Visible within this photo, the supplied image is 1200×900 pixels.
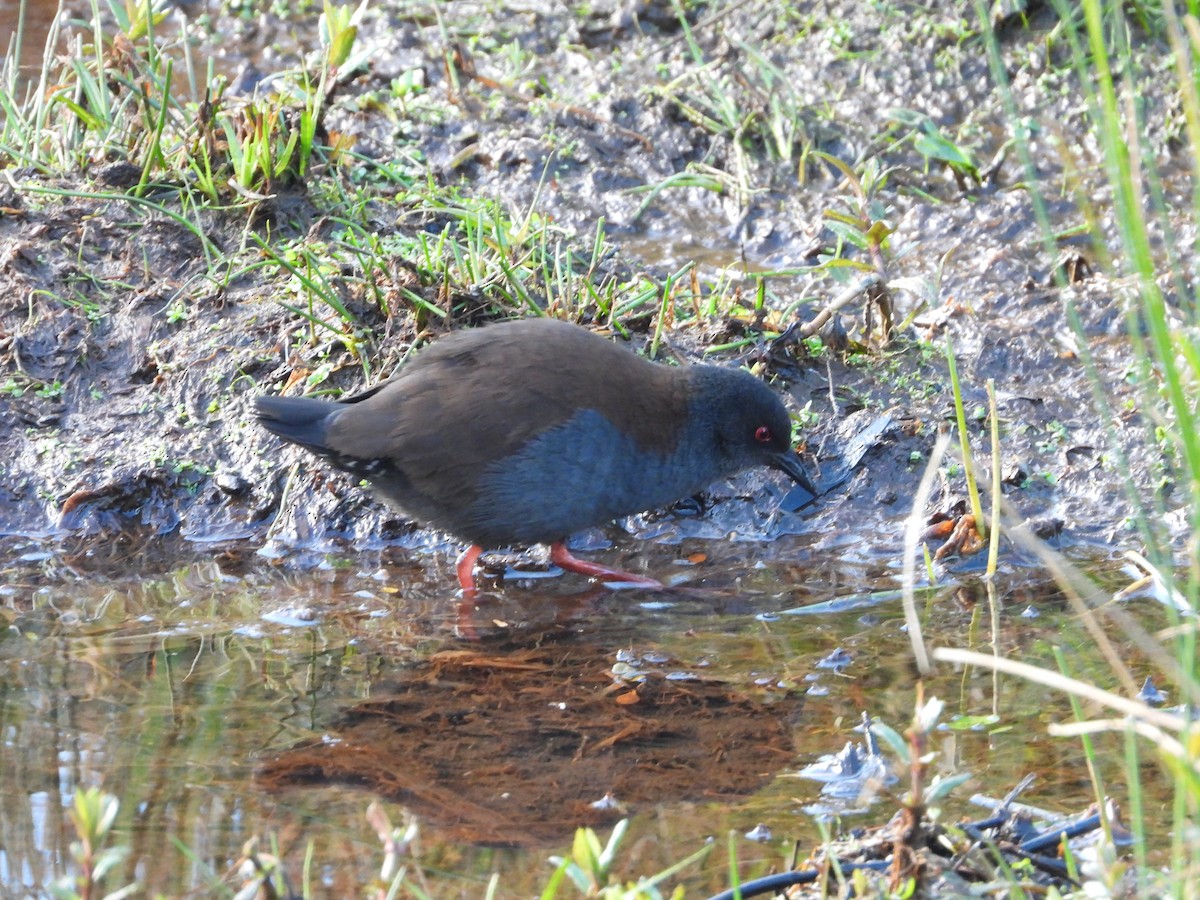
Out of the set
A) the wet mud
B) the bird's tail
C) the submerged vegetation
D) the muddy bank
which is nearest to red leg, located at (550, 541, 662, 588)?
the muddy bank

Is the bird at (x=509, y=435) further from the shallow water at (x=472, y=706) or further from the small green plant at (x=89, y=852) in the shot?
the small green plant at (x=89, y=852)

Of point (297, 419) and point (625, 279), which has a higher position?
point (625, 279)

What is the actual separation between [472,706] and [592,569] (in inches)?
45.1

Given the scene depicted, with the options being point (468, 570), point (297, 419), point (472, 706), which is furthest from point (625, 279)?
point (472, 706)

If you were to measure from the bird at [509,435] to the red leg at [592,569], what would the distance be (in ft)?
0.04

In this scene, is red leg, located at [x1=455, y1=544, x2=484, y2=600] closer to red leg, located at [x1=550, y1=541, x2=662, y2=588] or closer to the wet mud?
red leg, located at [x1=550, y1=541, x2=662, y2=588]

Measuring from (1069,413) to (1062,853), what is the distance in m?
2.93

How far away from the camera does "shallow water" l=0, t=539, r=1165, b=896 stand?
3.35 metres

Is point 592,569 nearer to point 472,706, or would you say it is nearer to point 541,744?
point 472,706

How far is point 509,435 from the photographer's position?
475 centimetres

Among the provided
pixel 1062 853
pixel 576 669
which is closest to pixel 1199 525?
pixel 1062 853

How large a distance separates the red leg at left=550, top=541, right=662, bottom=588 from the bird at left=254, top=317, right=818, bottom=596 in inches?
0.5

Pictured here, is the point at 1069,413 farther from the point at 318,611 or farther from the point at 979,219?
the point at 318,611

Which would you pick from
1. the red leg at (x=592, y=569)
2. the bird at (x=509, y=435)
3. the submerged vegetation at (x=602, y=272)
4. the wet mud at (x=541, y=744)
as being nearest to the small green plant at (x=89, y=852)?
the wet mud at (x=541, y=744)
